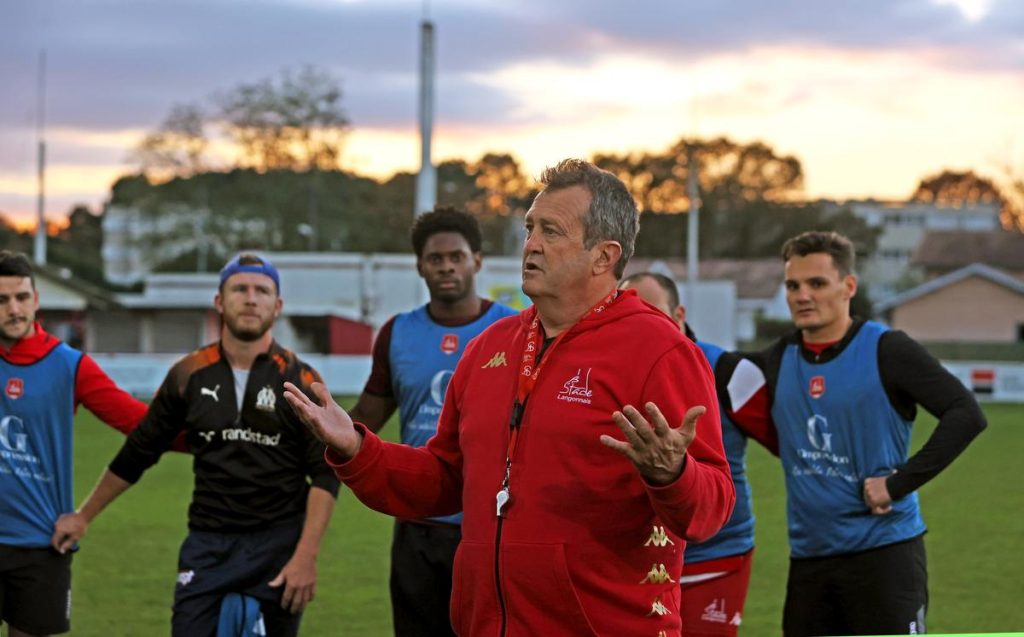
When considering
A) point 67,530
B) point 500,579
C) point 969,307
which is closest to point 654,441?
point 500,579

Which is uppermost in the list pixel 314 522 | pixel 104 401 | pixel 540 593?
pixel 104 401

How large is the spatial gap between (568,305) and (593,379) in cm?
26

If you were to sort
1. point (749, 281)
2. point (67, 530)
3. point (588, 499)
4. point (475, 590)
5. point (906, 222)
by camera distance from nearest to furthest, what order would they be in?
point (588, 499)
point (475, 590)
point (67, 530)
point (749, 281)
point (906, 222)

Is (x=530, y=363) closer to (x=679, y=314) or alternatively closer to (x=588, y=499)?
(x=588, y=499)

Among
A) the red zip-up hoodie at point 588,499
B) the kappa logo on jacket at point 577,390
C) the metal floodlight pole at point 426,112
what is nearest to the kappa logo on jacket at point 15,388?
the red zip-up hoodie at point 588,499

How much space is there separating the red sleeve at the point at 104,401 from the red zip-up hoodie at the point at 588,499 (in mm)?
3139

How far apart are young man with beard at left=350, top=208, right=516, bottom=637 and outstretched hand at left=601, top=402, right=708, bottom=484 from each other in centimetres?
295

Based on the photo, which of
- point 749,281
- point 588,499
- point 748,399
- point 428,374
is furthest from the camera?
point 749,281

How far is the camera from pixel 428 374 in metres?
6.37

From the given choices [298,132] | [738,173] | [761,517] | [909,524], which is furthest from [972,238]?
[909,524]

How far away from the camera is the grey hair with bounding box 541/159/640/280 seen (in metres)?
3.71

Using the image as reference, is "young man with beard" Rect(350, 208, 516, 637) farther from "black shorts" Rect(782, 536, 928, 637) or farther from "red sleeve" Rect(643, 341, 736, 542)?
"red sleeve" Rect(643, 341, 736, 542)

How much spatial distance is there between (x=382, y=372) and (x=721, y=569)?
6.27 feet

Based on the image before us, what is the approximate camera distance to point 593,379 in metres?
3.60
